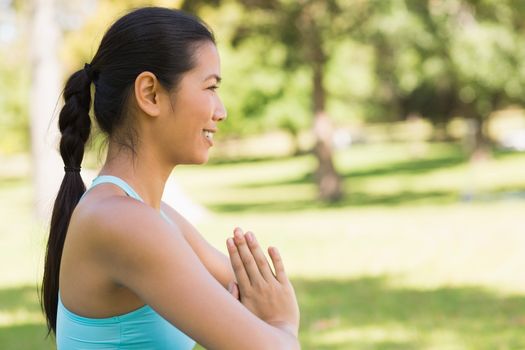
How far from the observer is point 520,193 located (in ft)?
69.9

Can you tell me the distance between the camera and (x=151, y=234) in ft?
6.61

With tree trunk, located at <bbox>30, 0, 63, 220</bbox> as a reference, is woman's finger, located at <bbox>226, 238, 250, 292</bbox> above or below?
below

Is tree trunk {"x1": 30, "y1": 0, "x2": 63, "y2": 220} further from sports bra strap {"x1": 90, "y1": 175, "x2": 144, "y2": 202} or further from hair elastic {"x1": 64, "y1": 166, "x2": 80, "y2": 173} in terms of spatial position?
sports bra strap {"x1": 90, "y1": 175, "x2": 144, "y2": 202}

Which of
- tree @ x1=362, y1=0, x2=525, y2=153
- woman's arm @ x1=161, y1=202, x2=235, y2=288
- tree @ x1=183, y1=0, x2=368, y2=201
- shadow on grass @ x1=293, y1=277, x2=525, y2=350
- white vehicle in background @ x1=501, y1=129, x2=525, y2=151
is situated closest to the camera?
woman's arm @ x1=161, y1=202, x2=235, y2=288

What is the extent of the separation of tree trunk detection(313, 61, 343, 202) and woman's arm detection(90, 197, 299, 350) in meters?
21.1

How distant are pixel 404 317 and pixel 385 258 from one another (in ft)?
13.4

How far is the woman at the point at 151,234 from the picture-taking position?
2.01 m

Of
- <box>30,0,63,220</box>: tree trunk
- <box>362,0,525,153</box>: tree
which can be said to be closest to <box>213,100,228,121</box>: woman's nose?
<box>30,0,63,220</box>: tree trunk

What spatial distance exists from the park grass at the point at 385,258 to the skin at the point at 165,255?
3.20 meters

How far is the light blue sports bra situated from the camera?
215 centimetres

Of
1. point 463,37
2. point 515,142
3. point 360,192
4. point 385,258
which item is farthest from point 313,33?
point 515,142

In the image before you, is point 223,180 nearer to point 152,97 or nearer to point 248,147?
point 248,147

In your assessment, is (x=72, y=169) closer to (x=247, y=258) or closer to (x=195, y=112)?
(x=195, y=112)

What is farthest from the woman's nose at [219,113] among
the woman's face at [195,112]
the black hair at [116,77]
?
the black hair at [116,77]
